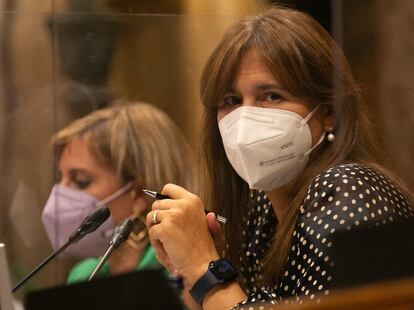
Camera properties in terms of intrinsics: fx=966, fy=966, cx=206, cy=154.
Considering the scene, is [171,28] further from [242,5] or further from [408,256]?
[408,256]

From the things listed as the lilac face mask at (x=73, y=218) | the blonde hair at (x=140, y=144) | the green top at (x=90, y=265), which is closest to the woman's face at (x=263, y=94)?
the green top at (x=90, y=265)

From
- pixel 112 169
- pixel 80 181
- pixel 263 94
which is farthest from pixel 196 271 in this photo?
pixel 80 181

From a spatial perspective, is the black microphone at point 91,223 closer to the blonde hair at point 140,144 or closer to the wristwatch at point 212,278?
the wristwatch at point 212,278

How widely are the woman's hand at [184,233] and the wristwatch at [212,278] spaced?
16 millimetres

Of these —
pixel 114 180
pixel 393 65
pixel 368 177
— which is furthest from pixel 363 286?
pixel 114 180

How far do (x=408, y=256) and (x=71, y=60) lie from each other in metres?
2.68

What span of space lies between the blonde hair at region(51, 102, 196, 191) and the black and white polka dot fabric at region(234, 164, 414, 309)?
1.08 meters

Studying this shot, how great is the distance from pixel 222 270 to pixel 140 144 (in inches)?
49.3

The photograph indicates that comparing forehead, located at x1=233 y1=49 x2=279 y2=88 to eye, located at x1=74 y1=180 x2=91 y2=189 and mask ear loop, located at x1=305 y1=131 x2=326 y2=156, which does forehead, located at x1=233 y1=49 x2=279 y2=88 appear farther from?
eye, located at x1=74 y1=180 x2=91 y2=189

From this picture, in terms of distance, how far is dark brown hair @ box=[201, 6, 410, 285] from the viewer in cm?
210

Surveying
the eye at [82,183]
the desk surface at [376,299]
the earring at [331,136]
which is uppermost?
the desk surface at [376,299]

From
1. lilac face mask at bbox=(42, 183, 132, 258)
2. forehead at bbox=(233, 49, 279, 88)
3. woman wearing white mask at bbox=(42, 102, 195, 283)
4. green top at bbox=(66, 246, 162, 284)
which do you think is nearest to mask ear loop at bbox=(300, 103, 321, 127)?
forehead at bbox=(233, 49, 279, 88)

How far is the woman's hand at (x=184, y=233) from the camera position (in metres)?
2.04

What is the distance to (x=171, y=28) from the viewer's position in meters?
3.47
